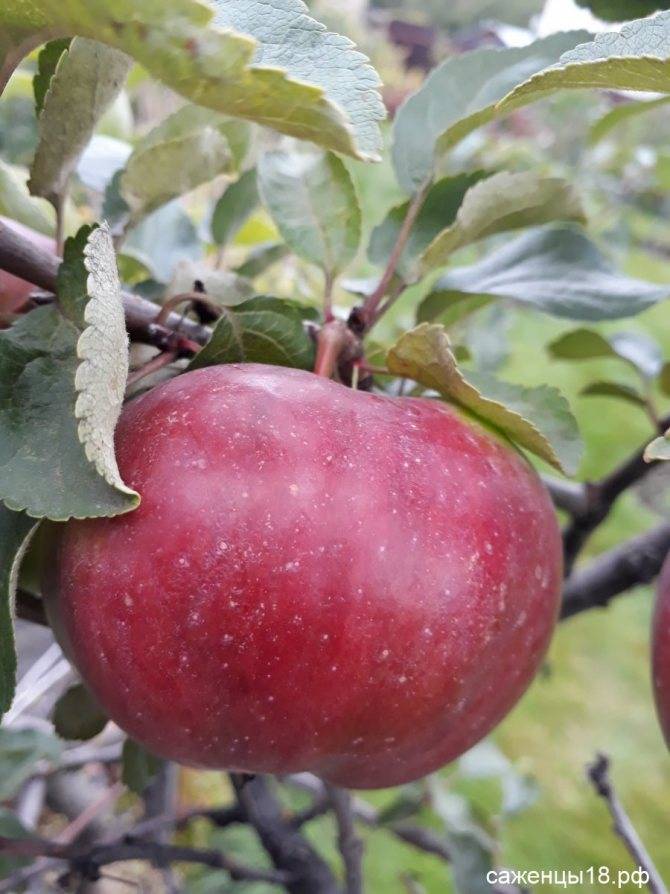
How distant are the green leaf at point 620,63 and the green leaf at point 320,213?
189 millimetres

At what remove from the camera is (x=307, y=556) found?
30cm

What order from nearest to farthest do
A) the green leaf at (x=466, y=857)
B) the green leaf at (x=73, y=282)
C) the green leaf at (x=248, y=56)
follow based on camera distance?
1. the green leaf at (x=248, y=56)
2. the green leaf at (x=73, y=282)
3. the green leaf at (x=466, y=857)

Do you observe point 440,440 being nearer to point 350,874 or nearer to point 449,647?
point 449,647

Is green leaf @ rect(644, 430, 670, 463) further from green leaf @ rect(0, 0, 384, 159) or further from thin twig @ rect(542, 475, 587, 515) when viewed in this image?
thin twig @ rect(542, 475, 587, 515)

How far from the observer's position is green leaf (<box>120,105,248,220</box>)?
1.38 ft

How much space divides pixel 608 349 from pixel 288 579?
400mm

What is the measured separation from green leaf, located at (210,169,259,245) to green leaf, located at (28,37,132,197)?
22 centimetres

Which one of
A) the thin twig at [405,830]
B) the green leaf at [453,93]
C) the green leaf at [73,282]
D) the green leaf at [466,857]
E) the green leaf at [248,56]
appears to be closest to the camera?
A: the green leaf at [248,56]

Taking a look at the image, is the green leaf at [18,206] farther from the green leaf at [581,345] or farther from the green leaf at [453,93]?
the green leaf at [581,345]

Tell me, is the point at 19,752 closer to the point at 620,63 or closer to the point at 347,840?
the point at 347,840

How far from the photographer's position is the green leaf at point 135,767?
492 mm

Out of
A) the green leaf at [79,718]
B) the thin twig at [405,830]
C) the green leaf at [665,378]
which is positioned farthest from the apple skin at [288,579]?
the thin twig at [405,830]

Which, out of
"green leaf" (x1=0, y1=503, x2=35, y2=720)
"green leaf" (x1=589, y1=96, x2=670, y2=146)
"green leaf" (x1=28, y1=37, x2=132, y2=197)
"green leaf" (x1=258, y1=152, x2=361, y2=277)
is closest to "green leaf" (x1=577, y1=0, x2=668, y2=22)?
"green leaf" (x1=589, y1=96, x2=670, y2=146)

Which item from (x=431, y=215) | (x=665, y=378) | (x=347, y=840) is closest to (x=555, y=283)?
(x=431, y=215)
